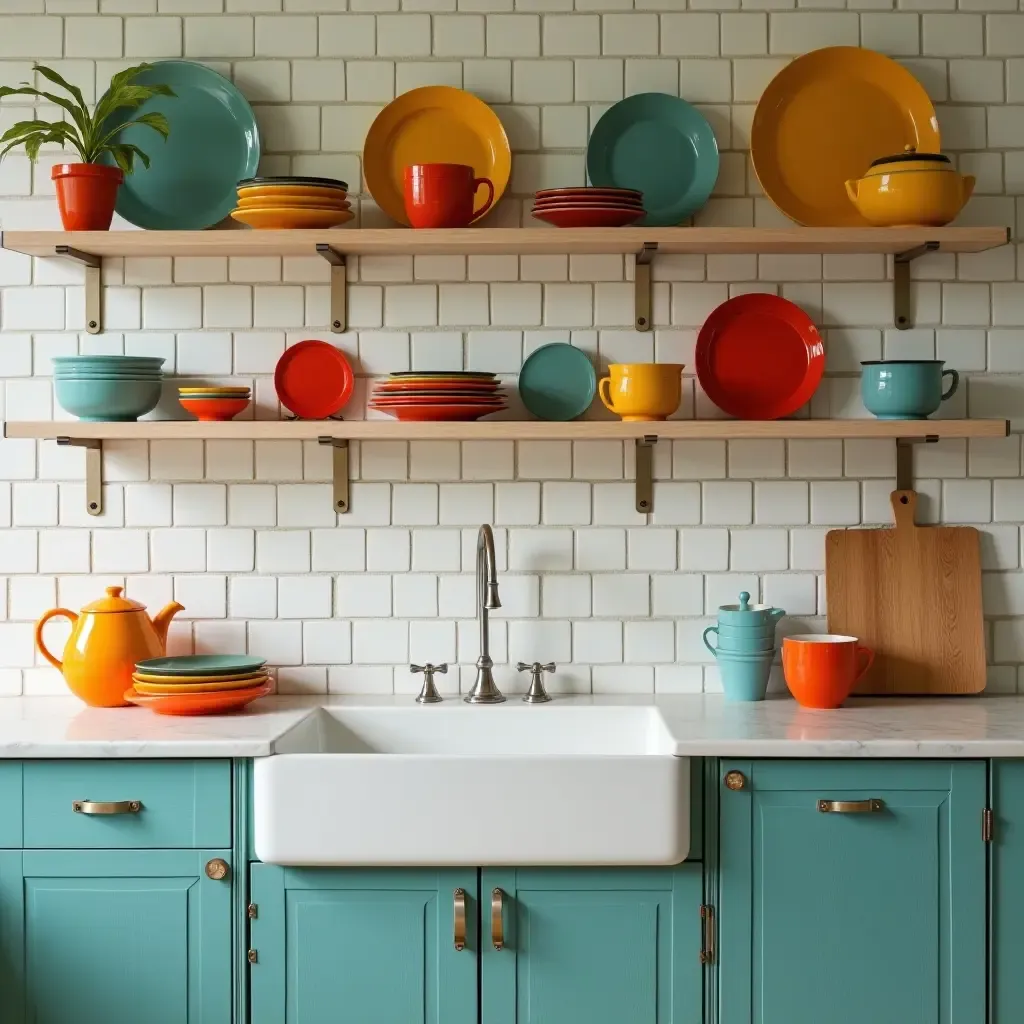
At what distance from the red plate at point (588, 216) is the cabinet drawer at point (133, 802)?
4.27 ft

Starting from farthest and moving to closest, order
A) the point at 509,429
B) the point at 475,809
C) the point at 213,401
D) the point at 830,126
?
the point at 830,126, the point at 213,401, the point at 509,429, the point at 475,809

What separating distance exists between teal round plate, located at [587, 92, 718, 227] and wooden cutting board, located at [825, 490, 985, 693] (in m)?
0.84

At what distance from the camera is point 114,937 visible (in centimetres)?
241

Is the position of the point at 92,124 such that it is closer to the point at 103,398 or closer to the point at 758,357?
the point at 103,398

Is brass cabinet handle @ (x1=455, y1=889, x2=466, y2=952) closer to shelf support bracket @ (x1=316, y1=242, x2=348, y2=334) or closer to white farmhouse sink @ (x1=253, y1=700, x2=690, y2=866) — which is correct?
white farmhouse sink @ (x1=253, y1=700, x2=690, y2=866)

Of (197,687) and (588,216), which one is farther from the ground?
(588,216)

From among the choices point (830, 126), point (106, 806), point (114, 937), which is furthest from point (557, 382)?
point (114, 937)

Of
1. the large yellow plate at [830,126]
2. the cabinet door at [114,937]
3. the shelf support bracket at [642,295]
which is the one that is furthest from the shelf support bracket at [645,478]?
the cabinet door at [114,937]

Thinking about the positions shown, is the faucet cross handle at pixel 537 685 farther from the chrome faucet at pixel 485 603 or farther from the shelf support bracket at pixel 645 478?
the shelf support bracket at pixel 645 478

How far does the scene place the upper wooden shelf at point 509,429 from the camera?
8.77 ft

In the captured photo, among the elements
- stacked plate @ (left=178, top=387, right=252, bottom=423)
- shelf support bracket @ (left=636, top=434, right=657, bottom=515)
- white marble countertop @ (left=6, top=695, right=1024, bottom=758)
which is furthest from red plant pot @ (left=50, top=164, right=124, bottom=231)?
shelf support bracket @ (left=636, top=434, right=657, bottom=515)

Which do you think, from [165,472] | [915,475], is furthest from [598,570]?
[165,472]

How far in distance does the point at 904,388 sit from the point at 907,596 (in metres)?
0.50

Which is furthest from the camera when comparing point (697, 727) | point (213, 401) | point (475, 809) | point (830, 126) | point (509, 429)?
point (830, 126)
